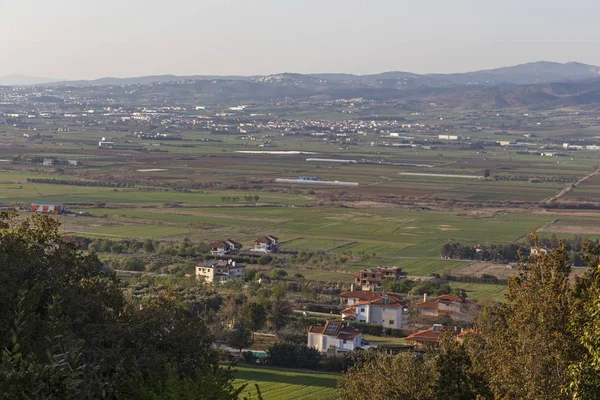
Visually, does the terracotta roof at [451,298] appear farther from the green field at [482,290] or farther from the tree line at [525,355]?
the tree line at [525,355]

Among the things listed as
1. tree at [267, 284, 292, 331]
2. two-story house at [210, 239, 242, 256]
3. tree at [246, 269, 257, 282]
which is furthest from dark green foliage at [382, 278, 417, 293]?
two-story house at [210, 239, 242, 256]

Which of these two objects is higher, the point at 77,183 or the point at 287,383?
the point at 287,383

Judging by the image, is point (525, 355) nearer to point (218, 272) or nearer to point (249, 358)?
point (249, 358)

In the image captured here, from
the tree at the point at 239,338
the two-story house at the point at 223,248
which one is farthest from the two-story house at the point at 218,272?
the tree at the point at 239,338

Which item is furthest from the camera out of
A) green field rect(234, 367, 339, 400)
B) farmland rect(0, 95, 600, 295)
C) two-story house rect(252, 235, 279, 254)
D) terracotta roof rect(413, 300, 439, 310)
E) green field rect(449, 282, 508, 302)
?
farmland rect(0, 95, 600, 295)

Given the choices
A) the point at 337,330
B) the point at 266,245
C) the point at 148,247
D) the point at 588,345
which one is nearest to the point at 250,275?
the point at 266,245

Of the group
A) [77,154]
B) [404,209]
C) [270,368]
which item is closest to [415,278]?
[270,368]

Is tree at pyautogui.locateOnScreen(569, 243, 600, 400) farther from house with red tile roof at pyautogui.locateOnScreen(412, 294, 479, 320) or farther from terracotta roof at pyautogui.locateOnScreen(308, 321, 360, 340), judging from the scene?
house with red tile roof at pyautogui.locateOnScreen(412, 294, 479, 320)
